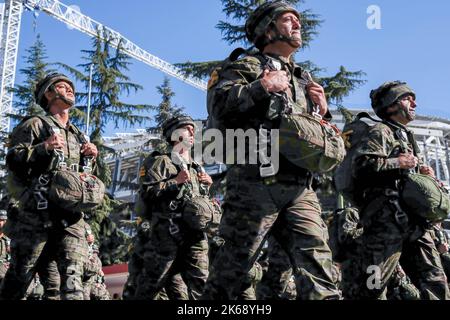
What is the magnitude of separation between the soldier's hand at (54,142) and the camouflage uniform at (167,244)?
7.03ft

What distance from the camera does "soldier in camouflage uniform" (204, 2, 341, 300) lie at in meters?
4.67

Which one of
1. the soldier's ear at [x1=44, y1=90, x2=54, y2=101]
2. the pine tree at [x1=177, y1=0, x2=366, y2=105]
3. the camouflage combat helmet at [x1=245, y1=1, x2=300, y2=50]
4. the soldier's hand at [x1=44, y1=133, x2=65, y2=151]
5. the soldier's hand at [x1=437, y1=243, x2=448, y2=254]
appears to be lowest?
the soldier's hand at [x1=437, y1=243, x2=448, y2=254]

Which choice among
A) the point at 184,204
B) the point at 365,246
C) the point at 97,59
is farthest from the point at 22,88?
the point at 365,246

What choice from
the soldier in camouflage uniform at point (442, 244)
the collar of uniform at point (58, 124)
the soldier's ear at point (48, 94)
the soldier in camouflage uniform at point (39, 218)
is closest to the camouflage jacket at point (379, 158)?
the soldier in camouflage uniform at point (442, 244)

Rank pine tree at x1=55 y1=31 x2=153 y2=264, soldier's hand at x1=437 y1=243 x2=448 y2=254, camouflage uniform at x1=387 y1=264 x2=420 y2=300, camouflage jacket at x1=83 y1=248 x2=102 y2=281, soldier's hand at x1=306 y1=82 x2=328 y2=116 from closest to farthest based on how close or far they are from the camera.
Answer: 1. soldier's hand at x1=306 y1=82 x2=328 y2=116
2. camouflage uniform at x1=387 y1=264 x2=420 y2=300
3. soldier's hand at x1=437 y1=243 x2=448 y2=254
4. camouflage jacket at x1=83 y1=248 x2=102 y2=281
5. pine tree at x1=55 y1=31 x2=153 y2=264

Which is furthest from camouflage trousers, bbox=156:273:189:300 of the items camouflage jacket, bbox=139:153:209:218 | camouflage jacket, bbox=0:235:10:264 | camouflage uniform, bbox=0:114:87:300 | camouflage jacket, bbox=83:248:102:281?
camouflage jacket, bbox=0:235:10:264

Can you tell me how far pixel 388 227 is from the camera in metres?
6.57

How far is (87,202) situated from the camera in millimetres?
6656

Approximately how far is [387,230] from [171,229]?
295cm

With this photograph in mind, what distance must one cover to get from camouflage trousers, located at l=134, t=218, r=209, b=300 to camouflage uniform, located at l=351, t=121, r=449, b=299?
7.27ft

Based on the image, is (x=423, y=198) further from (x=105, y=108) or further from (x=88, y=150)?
(x=105, y=108)

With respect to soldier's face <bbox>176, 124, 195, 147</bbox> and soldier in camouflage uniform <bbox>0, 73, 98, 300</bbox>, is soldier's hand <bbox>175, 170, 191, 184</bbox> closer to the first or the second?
soldier's face <bbox>176, 124, 195, 147</bbox>

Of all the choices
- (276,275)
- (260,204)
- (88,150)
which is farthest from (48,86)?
(260,204)
